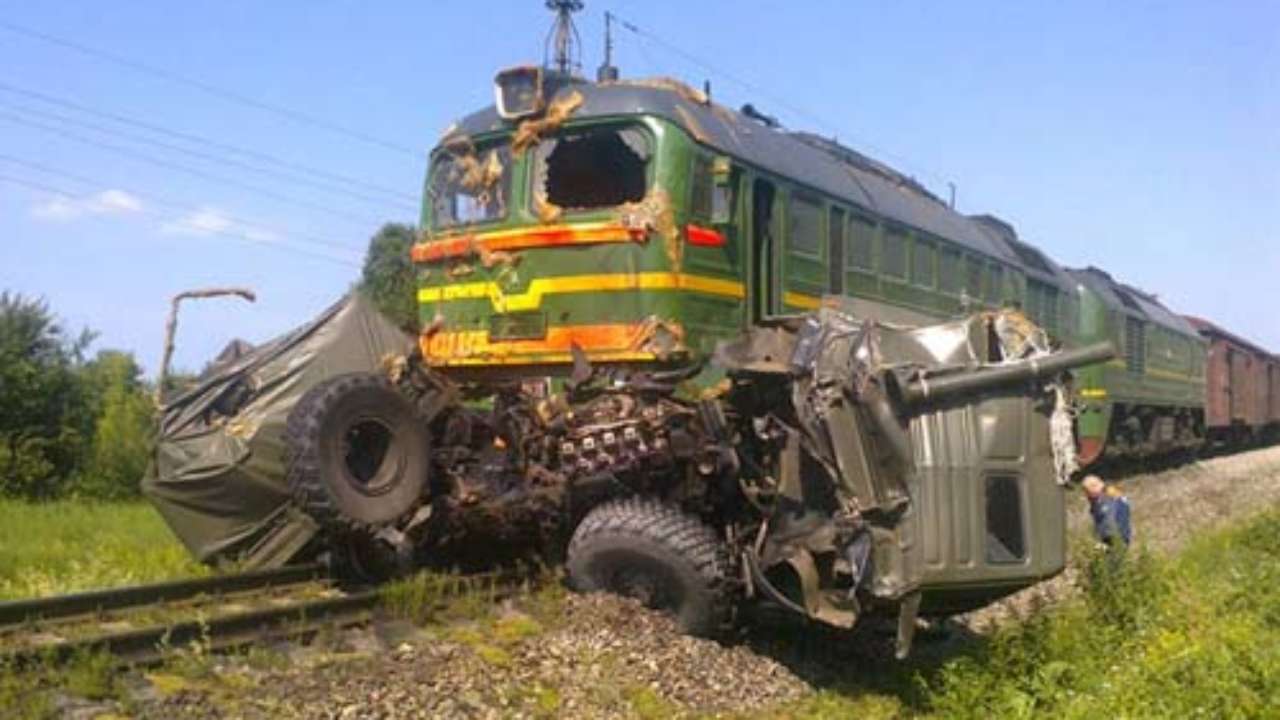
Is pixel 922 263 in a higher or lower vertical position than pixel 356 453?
higher

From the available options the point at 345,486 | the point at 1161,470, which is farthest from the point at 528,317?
the point at 1161,470

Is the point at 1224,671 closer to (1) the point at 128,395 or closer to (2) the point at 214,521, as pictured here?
(2) the point at 214,521

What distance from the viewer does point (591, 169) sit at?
359 inches

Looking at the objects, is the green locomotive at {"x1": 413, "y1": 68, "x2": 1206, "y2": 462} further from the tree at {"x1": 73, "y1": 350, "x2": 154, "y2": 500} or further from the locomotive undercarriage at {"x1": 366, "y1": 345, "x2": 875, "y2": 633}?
the tree at {"x1": 73, "y1": 350, "x2": 154, "y2": 500}

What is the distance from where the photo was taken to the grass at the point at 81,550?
8773mm

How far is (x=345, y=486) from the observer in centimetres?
772

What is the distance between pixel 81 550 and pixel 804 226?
6.71 m

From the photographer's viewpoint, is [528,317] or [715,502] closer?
Result: [715,502]

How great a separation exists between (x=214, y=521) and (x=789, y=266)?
469 cm

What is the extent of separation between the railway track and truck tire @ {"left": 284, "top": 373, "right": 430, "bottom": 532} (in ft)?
1.71

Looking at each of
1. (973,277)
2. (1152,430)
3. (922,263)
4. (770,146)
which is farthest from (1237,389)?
(770,146)

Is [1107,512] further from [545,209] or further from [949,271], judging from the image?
[545,209]

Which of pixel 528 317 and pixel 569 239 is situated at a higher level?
pixel 569 239

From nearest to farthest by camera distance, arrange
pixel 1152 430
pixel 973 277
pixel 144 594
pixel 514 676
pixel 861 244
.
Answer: pixel 514 676
pixel 144 594
pixel 861 244
pixel 973 277
pixel 1152 430
